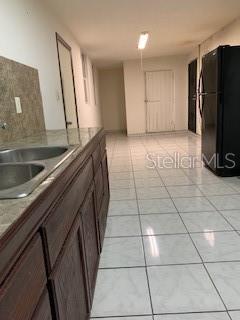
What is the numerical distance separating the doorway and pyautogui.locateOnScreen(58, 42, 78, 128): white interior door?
12.9 feet

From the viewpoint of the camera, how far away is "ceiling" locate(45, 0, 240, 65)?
3.48 meters

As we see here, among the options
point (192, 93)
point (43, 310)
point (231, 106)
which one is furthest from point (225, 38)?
point (43, 310)

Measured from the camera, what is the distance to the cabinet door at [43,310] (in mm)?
Answer: 682

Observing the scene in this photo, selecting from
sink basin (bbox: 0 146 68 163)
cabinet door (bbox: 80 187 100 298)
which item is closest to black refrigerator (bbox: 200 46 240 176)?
cabinet door (bbox: 80 187 100 298)

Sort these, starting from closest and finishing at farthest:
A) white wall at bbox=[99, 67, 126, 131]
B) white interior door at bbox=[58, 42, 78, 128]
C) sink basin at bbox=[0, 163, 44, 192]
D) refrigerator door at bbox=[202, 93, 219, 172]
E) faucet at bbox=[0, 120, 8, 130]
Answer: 1. sink basin at bbox=[0, 163, 44, 192]
2. faucet at bbox=[0, 120, 8, 130]
3. refrigerator door at bbox=[202, 93, 219, 172]
4. white interior door at bbox=[58, 42, 78, 128]
5. white wall at bbox=[99, 67, 126, 131]

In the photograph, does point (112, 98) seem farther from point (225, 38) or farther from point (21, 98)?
point (21, 98)

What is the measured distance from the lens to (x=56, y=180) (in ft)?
2.92

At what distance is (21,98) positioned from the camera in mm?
2154

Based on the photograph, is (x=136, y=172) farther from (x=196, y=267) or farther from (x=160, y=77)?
(x=160, y=77)

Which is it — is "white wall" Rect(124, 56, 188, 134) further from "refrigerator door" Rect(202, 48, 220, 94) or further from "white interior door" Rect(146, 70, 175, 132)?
"refrigerator door" Rect(202, 48, 220, 94)

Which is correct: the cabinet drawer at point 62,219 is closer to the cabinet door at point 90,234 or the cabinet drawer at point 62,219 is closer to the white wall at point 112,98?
the cabinet door at point 90,234

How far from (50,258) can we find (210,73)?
3386mm

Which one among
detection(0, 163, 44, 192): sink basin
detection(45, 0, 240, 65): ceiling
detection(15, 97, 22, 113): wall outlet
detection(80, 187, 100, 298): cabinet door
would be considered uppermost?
detection(45, 0, 240, 65): ceiling

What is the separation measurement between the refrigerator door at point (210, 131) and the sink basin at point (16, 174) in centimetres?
284
